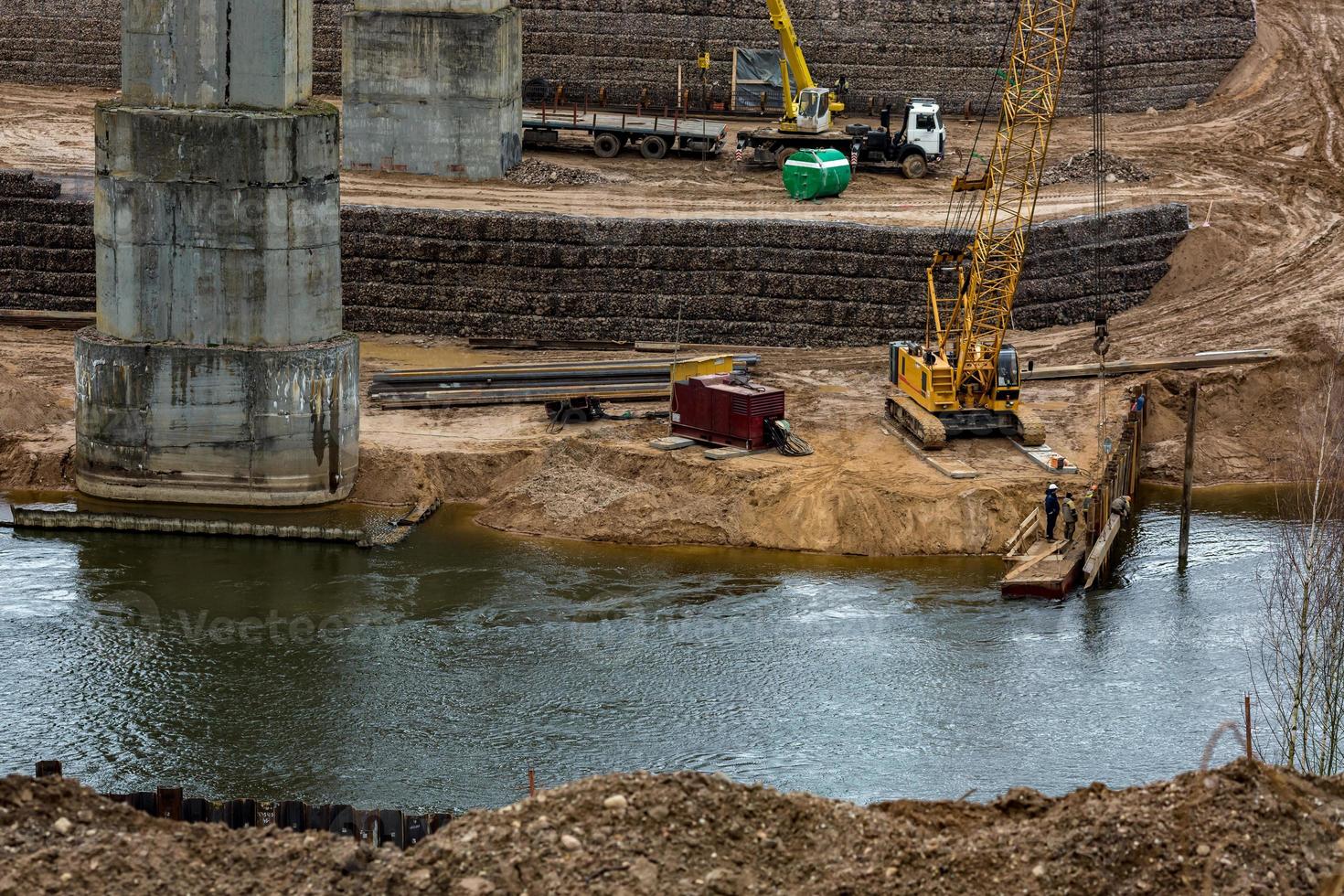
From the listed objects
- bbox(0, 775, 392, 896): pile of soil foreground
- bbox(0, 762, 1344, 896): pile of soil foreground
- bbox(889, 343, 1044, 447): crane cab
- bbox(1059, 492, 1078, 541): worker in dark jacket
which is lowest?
bbox(1059, 492, 1078, 541): worker in dark jacket

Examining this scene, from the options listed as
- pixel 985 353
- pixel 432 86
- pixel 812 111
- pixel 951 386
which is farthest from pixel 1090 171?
pixel 432 86

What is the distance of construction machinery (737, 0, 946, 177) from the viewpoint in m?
57.1

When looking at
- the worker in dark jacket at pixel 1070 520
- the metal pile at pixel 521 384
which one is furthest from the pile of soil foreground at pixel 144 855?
the metal pile at pixel 521 384

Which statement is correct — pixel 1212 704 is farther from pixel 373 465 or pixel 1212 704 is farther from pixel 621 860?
pixel 373 465

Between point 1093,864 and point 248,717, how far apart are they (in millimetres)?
14655

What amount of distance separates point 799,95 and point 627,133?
5300 mm

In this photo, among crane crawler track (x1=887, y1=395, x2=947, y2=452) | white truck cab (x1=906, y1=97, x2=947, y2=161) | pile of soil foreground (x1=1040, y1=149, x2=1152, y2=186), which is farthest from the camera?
white truck cab (x1=906, y1=97, x2=947, y2=161)

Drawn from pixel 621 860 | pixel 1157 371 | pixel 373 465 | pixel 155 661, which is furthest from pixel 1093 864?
pixel 1157 371

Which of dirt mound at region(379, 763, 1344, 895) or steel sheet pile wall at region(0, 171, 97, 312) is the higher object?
steel sheet pile wall at region(0, 171, 97, 312)

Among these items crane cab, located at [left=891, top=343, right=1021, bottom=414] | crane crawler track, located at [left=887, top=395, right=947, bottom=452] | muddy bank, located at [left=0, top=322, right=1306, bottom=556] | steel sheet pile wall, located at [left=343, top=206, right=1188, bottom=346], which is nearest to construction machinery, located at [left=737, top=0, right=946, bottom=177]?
steel sheet pile wall, located at [left=343, top=206, right=1188, bottom=346]

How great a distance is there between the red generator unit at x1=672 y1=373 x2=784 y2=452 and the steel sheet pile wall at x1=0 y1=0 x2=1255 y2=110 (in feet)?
89.3

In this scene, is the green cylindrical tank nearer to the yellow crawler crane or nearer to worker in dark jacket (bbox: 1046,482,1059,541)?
the yellow crawler crane

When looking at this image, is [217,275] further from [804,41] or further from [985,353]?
[804,41]

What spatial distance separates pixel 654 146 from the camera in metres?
58.6
